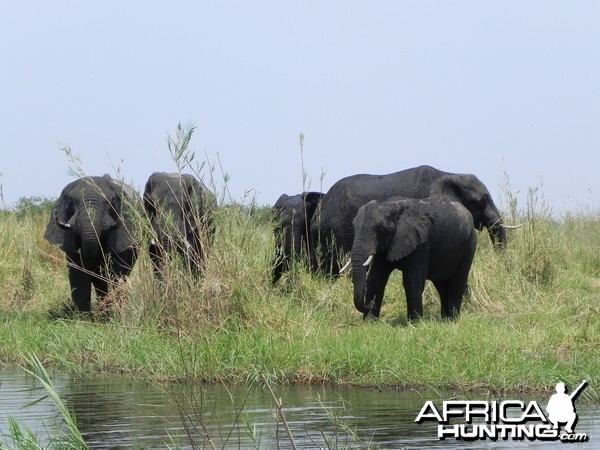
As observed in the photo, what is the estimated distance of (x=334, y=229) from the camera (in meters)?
17.3

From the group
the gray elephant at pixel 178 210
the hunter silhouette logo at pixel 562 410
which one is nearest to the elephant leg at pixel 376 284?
the gray elephant at pixel 178 210

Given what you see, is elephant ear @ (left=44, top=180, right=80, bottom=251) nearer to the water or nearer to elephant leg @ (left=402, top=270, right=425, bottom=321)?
elephant leg @ (left=402, top=270, right=425, bottom=321)

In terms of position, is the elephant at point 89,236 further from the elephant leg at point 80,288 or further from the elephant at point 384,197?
the elephant at point 384,197

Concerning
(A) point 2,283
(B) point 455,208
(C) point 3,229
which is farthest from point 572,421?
(C) point 3,229

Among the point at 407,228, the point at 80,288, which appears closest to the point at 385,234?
the point at 407,228

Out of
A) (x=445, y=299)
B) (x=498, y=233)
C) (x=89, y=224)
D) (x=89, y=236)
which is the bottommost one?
(x=445, y=299)

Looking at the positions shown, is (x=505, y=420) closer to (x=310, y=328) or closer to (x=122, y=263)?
(x=310, y=328)

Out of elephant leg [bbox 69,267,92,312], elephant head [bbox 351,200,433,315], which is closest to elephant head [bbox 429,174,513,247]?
elephant head [bbox 351,200,433,315]

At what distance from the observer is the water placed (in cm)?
781

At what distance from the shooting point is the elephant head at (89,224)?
50.0 feet

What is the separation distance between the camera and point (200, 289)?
1205 centimetres

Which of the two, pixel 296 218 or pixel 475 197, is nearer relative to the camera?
pixel 475 197

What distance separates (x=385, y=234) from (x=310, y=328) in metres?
2.21

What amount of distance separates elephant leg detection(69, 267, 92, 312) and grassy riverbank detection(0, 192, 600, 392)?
0.44m
